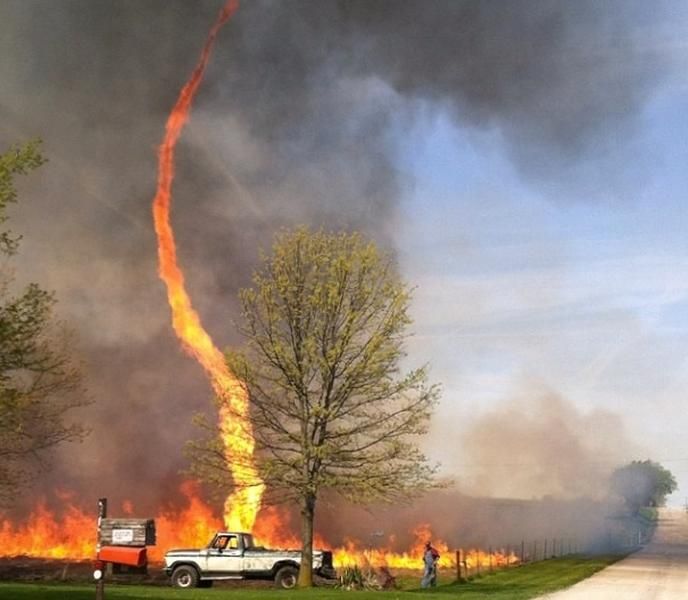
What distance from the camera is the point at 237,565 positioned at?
3444 centimetres

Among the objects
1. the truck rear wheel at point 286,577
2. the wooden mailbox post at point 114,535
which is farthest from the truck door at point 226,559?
the wooden mailbox post at point 114,535

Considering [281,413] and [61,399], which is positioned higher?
[61,399]

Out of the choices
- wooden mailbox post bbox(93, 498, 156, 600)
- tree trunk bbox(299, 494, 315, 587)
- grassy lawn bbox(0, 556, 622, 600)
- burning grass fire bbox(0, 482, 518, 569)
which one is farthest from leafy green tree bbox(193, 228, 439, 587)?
burning grass fire bbox(0, 482, 518, 569)

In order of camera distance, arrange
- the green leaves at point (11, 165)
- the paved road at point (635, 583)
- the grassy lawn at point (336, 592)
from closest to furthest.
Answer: the green leaves at point (11, 165) → the grassy lawn at point (336, 592) → the paved road at point (635, 583)

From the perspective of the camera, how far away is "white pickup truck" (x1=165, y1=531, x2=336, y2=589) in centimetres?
3438

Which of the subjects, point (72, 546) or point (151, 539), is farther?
point (72, 546)

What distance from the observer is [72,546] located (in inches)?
2135

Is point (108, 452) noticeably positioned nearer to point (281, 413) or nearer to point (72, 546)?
point (72, 546)

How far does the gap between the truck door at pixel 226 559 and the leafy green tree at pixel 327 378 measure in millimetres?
2720

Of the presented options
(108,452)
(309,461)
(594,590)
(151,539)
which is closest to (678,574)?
(594,590)

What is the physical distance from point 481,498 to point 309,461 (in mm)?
50903

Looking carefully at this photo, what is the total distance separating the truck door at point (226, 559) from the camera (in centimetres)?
3444

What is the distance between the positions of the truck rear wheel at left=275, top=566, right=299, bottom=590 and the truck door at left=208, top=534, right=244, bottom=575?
4.78 ft

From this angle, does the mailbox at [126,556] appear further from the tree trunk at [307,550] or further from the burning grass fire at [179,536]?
the burning grass fire at [179,536]
